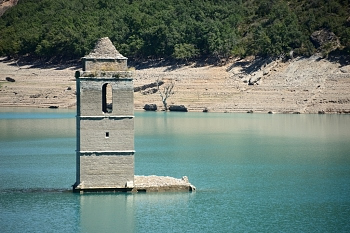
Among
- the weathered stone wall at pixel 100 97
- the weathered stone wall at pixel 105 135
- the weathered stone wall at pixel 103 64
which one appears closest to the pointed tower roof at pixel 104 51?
the weathered stone wall at pixel 103 64

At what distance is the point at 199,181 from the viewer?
35.5 meters

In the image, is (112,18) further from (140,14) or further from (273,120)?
(273,120)

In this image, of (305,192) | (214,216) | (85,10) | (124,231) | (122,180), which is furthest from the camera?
(85,10)

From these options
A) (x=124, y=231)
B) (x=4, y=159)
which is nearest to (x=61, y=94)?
(x=4, y=159)

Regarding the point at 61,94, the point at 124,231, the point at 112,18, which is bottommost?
the point at 124,231

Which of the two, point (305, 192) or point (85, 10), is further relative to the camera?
point (85, 10)

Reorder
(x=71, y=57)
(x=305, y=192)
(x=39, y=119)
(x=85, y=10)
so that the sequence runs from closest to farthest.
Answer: (x=305, y=192) → (x=39, y=119) → (x=71, y=57) → (x=85, y=10)

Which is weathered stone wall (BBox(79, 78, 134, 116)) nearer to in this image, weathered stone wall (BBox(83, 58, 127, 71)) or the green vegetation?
weathered stone wall (BBox(83, 58, 127, 71))

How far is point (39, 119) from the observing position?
70062mm

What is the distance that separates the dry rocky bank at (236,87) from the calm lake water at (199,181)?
588 inches

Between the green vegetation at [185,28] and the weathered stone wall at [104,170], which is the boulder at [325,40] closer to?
the green vegetation at [185,28]

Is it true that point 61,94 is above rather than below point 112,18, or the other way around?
below

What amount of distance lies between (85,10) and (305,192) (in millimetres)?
90289

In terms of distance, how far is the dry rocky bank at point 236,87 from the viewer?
79312 mm
